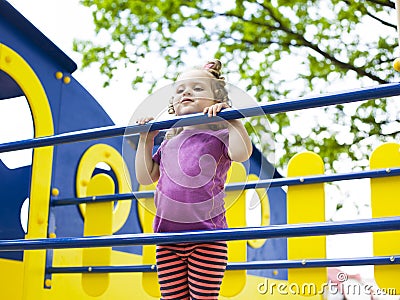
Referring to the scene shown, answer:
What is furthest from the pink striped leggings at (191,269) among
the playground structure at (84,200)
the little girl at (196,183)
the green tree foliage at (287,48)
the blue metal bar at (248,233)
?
the green tree foliage at (287,48)

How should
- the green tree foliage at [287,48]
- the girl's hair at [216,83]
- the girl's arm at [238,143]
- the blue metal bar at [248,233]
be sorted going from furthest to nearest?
the green tree foliage at [287,48]
the girl's hair at [216,83]
the girl's arm at [238,143]
the blue metal bar at [248,233]

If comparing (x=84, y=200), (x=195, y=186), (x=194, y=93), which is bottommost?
(x=195, y=186)

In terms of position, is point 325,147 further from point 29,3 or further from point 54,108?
point 54,108

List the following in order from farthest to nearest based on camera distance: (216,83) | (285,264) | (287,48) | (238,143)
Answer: (287,48) < (285,264) < (216,83) < (238,143)

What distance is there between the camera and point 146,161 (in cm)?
159

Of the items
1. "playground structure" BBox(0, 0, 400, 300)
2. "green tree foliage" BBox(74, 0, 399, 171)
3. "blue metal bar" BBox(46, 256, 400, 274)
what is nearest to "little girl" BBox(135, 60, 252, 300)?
"playground structure" BBox(0, 0, 400, 300)

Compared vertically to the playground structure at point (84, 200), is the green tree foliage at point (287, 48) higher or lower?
higher

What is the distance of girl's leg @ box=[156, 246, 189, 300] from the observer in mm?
1488

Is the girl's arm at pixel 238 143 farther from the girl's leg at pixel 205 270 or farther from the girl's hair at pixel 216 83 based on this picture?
the girl's leg at pixel 205 270

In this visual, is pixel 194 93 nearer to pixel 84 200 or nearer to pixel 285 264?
pixel 285 264

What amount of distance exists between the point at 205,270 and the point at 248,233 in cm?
21

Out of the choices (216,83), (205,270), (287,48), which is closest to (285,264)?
(205,270)

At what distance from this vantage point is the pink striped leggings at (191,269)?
1.46 metres

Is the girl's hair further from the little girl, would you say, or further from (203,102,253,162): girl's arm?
(203,102,253,162): girl's arm
